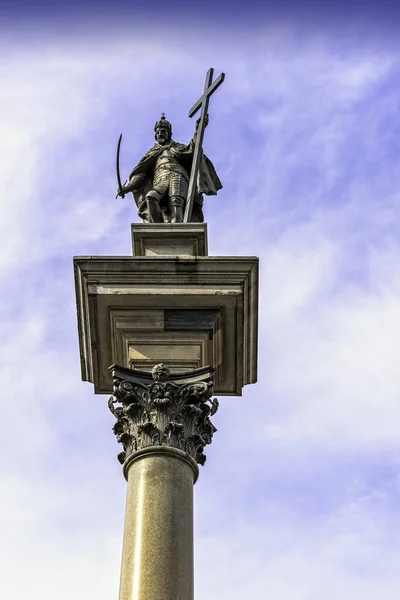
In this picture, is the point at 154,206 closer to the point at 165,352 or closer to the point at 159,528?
the point at 165,352

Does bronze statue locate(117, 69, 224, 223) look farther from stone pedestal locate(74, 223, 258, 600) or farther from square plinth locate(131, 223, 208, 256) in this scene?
stone pedestal locate(74, 223, 258, 600)

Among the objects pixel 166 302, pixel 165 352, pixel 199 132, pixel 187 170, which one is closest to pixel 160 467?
pixel 165 352

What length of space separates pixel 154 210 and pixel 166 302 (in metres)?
2.44

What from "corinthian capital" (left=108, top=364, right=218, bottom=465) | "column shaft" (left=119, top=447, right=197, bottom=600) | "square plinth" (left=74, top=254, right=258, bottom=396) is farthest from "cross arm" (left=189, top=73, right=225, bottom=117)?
"column shaft" (left=119, top=447, right=197, bottom=600)

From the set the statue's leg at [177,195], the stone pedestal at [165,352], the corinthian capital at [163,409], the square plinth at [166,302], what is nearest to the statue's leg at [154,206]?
the statue's leg at [177,195]

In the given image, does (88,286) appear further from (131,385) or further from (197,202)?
(197,202)

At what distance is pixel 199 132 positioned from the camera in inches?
602

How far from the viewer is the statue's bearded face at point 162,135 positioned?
51.4ft

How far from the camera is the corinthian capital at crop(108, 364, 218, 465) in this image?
11.2 meters

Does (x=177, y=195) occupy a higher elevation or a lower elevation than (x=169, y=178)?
lower

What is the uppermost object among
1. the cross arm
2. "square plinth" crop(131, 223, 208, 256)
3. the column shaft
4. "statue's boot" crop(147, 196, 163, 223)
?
the cross arm

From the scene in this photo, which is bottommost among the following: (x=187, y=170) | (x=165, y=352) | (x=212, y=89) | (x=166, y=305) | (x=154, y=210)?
(x=165, y=352)

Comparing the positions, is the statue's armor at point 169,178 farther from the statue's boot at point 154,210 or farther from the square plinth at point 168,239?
the square plinth at point 168,239

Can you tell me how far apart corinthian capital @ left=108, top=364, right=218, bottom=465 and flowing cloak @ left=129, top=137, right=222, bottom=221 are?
3830 mm
